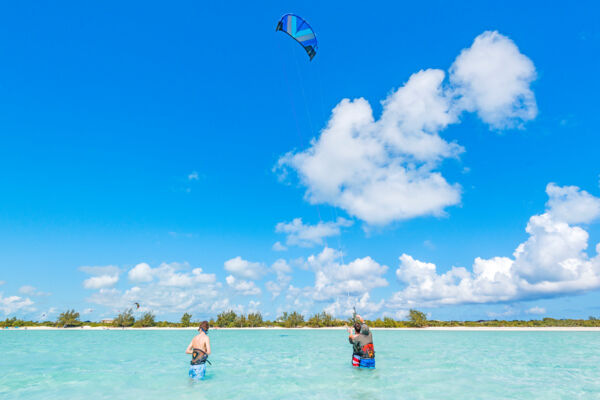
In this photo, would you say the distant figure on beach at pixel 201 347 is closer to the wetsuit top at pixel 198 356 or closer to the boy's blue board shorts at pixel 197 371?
the wetsuit top at pixel 198 356

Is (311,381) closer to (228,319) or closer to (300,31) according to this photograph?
(300,31)

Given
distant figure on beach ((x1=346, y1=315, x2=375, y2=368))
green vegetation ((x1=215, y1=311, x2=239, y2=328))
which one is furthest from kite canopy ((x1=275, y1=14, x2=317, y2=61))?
green vegetation ((x1=215, y1=311, x2=239, y2=328))

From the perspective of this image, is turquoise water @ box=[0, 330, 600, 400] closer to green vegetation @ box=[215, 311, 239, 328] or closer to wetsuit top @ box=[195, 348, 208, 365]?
wetsuit top @ box=[195, 348, 208, 365]

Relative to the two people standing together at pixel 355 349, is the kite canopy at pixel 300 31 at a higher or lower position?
higher

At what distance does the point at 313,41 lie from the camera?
20.4m

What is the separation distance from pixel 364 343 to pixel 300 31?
17.6 meters

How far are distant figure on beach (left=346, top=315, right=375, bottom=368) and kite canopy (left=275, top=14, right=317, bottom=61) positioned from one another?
15.2 m

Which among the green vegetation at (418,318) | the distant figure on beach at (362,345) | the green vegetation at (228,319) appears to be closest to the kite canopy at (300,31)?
the distant figure on beach at (362,345)

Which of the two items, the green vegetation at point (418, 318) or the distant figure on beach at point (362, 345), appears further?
the green vegetation at point (418, 318)

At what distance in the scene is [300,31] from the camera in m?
20.0

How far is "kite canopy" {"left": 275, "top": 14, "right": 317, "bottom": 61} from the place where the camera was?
64.2 ft

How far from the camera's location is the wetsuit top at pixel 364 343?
17394mm

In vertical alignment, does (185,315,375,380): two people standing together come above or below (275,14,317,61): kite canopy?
below

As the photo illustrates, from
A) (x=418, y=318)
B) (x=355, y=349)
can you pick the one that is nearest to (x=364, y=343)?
(x=355, y=349)
